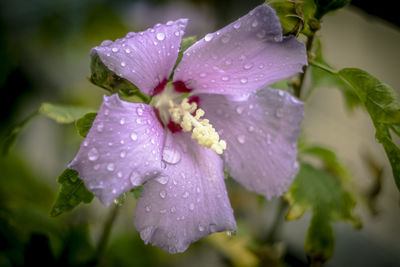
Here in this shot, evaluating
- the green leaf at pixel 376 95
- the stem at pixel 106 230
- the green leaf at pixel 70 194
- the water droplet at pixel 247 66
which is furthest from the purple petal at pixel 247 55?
the stem at pixel 106 230

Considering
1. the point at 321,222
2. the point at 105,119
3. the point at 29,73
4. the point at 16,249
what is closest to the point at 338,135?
the point at 321,222

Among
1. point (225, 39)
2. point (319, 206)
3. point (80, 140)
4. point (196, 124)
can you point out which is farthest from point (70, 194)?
point (80, 140)

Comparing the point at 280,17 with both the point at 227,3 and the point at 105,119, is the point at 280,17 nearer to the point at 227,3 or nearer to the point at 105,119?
the point at 105,119

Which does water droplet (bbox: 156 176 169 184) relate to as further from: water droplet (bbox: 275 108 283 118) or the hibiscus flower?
water droplet (bbox: 275 108 283 118)

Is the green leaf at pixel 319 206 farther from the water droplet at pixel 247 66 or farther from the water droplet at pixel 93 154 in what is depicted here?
the water droplet at pixel 93 154

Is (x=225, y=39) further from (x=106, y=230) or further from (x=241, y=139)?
(x=106, y=230)

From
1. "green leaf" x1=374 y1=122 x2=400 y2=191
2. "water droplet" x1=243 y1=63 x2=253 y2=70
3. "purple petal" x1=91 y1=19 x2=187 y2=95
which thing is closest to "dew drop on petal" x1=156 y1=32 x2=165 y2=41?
"purple petal" x1=91 y1=19 x2=187 y2=95

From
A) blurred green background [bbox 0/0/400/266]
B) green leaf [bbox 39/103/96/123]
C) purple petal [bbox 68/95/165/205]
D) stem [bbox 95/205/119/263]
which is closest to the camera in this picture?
purple petal [bbox 68/95/165/205]
